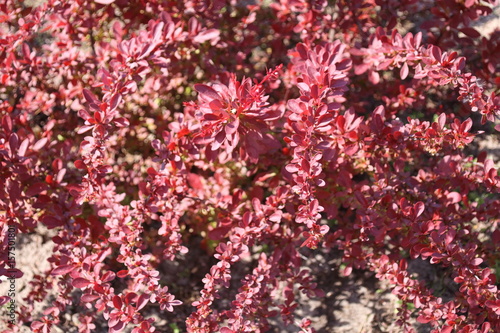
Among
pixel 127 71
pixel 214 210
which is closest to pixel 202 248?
pixel 214 210

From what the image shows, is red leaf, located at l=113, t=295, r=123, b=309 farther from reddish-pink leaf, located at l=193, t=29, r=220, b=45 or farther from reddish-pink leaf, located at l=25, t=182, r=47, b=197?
reddish-pink leaf, located at l=193, t=29, r=220, b=45

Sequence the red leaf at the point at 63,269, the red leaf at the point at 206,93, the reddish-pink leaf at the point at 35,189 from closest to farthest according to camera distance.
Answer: the red leaf at the point at 206,93, the red leaf at the point at 63,269, the reddish-pink leaf at the point at 35,189

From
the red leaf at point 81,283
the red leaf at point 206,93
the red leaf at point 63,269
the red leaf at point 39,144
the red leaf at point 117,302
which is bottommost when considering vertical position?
the red leaf at point 117,302

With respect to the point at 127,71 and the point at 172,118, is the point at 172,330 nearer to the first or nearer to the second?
the point at 172,118

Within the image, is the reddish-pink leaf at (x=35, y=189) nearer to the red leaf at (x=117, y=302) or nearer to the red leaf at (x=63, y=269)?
the red leaf at (x=63, y=269)

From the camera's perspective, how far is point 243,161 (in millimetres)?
2410

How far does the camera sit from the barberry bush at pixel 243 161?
197 centimetres

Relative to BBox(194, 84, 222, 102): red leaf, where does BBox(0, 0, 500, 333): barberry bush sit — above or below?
below

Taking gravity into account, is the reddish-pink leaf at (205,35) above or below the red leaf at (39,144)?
above

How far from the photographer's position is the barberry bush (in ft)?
6.45

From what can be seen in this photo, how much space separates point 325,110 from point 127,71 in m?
0.91

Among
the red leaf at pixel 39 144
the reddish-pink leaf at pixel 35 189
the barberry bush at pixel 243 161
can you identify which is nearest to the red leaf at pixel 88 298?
the barberry bush at pixel 243 161

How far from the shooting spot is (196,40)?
2.32 meters

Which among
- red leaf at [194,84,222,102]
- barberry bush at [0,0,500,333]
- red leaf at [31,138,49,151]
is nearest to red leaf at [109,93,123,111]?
barberry bush at [0,0,500,333]
